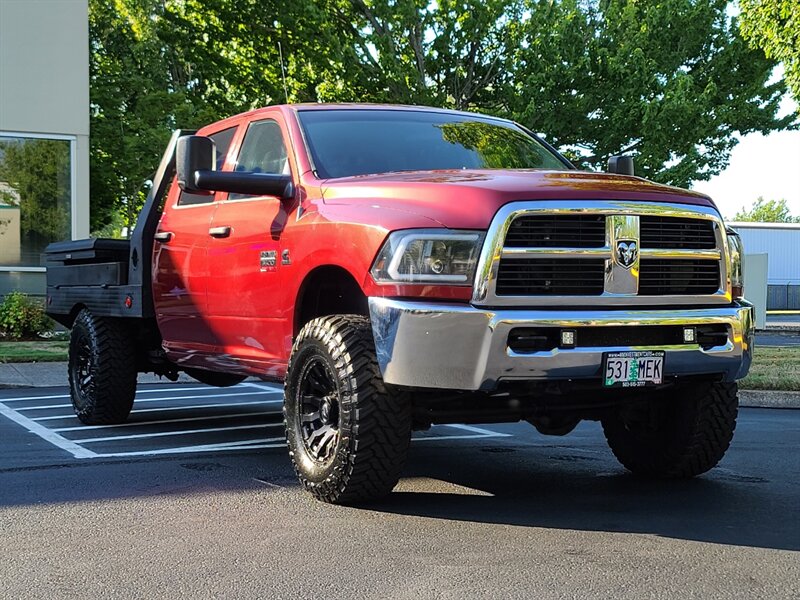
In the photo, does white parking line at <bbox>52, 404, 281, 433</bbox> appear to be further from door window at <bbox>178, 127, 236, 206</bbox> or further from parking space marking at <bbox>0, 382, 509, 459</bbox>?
door window at <bbox>178, 127, 236, 206</bbox>

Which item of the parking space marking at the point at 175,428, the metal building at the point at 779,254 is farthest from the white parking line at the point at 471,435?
the metal building at the point at 779,254

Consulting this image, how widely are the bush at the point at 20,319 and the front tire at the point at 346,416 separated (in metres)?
12.5

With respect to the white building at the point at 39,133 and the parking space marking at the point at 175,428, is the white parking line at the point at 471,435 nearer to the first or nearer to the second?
the parking space marking at the point at 175,428

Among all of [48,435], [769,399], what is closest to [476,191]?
[48,435]

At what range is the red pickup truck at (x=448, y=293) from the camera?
194 inches

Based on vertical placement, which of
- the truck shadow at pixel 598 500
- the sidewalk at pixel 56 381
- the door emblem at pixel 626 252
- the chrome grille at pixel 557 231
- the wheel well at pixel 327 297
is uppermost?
the chrome grille at pixel 557 231

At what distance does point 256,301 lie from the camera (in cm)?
631

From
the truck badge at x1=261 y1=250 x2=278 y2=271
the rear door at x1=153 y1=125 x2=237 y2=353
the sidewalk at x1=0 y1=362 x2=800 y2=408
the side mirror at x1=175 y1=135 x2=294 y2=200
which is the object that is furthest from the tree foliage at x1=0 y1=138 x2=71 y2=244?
the truck badge at x1=261 y1=250 x2=278 y2=271

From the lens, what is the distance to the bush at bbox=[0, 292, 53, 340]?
1694 centimetres

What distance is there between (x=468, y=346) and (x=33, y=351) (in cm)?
1112

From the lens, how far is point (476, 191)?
503 cm

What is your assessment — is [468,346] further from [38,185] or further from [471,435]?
[38,185]

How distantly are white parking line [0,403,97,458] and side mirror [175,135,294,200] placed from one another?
2121mm

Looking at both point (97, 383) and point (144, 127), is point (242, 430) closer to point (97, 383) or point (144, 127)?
point (97, 383)
